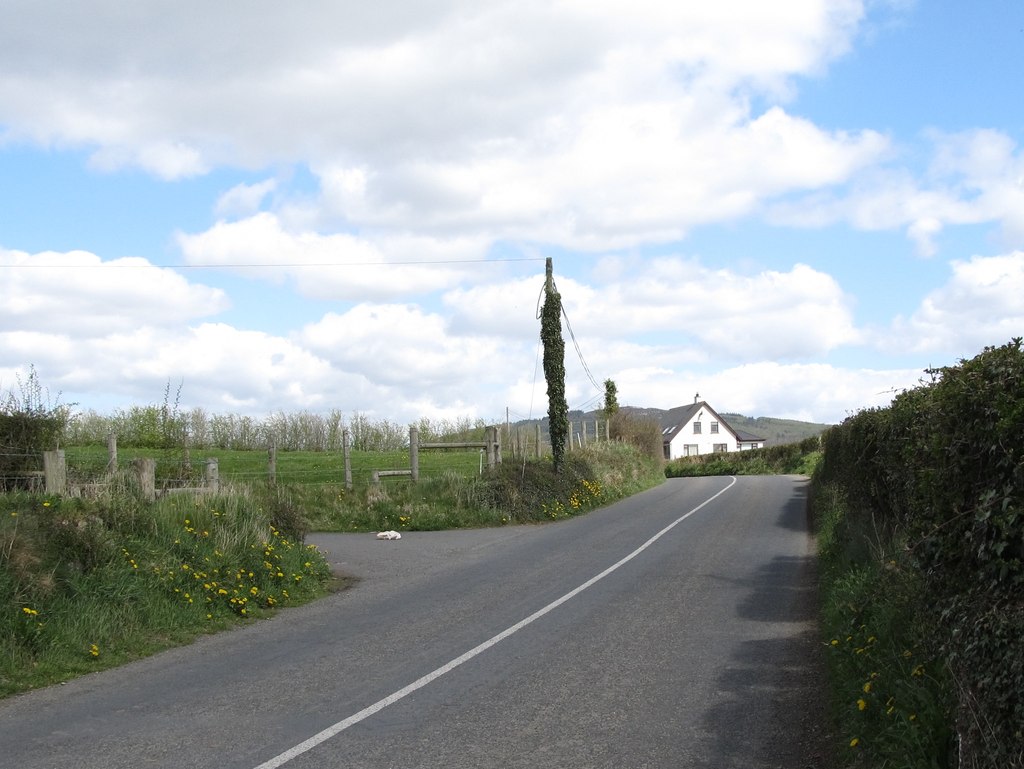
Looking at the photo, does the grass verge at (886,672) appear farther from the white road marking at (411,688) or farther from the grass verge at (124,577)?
the grass verge at (124,577)

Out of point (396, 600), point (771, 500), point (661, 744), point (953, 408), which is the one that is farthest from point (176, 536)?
point (771, 500)

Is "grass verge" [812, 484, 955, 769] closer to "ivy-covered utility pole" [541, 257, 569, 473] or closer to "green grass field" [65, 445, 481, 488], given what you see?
"green grass field" [65, 445, 481, 488]

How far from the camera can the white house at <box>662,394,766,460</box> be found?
328ft

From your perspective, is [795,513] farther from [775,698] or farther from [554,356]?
[775,698]

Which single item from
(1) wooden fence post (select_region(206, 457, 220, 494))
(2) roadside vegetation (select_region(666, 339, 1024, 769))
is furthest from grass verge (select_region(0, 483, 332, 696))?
(2) roadside vegetation (select_region(666, 339, 1024, 769))

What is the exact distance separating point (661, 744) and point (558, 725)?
0.84 m

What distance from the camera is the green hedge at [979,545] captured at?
13.4 ft

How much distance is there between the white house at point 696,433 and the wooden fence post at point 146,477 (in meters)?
86.4

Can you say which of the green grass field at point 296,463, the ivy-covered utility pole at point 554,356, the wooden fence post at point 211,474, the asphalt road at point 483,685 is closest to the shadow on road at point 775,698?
the asphalt road at point 483,685

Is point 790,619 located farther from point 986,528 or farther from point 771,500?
point 771,500

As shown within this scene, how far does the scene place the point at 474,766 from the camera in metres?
6.02

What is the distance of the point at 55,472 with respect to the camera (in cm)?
1402

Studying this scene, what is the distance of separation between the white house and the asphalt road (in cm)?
8569

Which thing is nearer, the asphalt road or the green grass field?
the asphalt road
